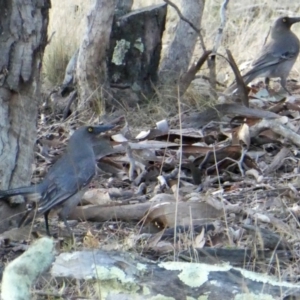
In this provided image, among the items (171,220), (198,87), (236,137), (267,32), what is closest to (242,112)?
(236,137)

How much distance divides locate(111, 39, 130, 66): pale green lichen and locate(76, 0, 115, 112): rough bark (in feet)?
0.69

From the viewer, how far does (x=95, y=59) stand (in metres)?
7.73

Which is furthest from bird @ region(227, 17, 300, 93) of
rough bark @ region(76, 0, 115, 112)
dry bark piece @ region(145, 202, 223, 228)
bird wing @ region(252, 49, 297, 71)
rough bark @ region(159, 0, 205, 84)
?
dry bark piece @ region(145, 202, 223, 228)

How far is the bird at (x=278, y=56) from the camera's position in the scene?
8.97 m

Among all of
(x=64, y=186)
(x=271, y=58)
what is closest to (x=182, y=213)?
(x=64, y=186)

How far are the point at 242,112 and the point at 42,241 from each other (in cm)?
418

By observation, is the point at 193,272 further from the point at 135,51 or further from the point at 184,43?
the point at 184,43

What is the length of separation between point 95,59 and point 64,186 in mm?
2584

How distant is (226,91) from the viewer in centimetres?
812

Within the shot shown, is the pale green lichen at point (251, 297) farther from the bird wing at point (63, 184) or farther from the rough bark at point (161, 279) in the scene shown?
the bird wing at point (63, 184)

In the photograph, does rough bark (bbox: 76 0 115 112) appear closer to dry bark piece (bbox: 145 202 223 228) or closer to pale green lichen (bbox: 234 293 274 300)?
Answer: dry bark piece (bbox: 145 202 223 228)

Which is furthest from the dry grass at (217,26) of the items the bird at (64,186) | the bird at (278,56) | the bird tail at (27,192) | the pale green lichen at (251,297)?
the pale green lichen at (251,297)

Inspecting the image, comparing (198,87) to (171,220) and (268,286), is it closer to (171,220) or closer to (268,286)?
(171,220)

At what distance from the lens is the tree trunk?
186 inches
